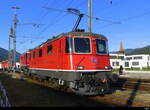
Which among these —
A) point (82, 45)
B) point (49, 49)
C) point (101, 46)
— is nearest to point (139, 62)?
point (49, 49)

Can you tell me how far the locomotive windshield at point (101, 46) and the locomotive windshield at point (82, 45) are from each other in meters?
0.65

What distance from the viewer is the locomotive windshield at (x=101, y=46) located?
576 inches

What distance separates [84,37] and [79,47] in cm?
69

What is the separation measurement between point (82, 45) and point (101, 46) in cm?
125

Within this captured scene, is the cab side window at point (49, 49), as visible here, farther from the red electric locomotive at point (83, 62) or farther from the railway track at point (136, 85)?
the railway track at point (136, 85)

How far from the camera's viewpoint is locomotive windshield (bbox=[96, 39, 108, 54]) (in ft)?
48.0

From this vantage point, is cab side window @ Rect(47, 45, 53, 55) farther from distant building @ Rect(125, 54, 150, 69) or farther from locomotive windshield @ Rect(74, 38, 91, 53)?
distant building @ Rect(125, 54, 150, 69)

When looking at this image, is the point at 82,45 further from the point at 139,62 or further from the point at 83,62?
the point at 139,62

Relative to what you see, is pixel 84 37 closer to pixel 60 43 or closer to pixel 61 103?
pixel 60 43

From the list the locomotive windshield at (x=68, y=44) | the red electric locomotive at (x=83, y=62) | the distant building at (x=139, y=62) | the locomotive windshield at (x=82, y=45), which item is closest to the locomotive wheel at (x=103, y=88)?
the red electric locomotive at (x=83, y=62)

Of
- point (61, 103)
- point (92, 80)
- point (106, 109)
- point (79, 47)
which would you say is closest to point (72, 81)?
point (92, 80)

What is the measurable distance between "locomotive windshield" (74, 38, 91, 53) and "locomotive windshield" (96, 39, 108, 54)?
0.65 meters

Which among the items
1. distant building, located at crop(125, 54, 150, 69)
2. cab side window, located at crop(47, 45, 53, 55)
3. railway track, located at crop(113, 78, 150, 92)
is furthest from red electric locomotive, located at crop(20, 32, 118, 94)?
distant building, located at crop(125, 54, 150, 69)

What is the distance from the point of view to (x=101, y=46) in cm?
1481
